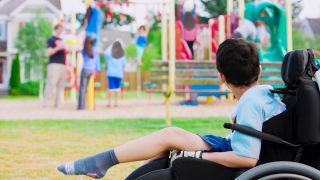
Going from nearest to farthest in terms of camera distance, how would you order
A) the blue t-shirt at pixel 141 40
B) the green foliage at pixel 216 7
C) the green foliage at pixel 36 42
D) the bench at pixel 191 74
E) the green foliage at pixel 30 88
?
the bench at pixel 191 74 → the blue t-shirt at pixel 141 40 → the green foliage at pixel 30 88 → the green foliage at pixel 36 42 → the green foliage at pixel 216 7

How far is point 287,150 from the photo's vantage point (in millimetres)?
2504

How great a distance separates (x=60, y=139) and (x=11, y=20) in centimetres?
2783

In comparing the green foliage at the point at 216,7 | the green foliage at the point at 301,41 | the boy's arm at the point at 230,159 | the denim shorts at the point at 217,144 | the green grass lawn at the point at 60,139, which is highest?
the green foliage at the point at 216,7

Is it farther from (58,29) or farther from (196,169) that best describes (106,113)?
(196,169)

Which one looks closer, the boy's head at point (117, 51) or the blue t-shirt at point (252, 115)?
the blue t-shirt at point (252, 115)

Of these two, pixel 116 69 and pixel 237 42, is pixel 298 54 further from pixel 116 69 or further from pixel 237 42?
pixel 116 69

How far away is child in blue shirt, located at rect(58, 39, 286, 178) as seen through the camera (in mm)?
2479

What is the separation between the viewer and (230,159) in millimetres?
2496

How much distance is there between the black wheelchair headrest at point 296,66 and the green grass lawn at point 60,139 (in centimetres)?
193

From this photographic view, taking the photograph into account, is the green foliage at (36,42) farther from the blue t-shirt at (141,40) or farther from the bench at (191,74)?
the bench at (191,74)

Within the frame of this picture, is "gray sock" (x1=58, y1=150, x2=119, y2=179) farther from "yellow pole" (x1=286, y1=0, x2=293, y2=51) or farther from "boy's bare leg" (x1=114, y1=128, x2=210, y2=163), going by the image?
"yellow pole" (x1=286, y1=0, x2=293, y2=51)

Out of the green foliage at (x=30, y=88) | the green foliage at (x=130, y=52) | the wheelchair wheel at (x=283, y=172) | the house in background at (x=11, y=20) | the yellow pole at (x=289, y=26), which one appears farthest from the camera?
the green foliage at (x=130, y=52)

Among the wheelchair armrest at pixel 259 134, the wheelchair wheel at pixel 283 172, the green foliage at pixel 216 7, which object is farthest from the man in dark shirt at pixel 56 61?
the green foliage at pixel 216 7

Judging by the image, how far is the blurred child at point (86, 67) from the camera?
11.8 meters
